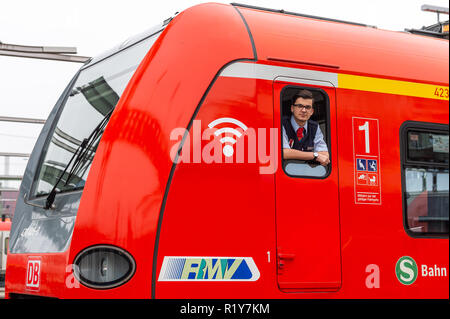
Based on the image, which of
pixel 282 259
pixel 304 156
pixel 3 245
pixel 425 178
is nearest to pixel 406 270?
pixel 425 178

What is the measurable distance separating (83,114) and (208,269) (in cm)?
197

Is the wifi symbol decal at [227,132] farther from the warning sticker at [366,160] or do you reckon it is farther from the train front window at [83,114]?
the warning sticker at [366,160]

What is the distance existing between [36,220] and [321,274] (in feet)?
8.14

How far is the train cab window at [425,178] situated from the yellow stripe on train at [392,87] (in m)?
0.29

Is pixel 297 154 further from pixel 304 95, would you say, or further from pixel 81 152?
pixel 81 152

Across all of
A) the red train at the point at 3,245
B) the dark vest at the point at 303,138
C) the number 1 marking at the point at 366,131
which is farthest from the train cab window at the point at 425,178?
the red train at the point at 3,245

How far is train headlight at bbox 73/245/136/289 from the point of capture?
4914 mm

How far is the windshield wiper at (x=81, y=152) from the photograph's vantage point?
5.57m

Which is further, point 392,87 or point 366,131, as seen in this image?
point 392,87

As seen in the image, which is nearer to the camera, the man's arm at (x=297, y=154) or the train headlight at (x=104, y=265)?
the train headlight at (x=104, y=265)

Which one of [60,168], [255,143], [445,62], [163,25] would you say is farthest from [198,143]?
[445,62]

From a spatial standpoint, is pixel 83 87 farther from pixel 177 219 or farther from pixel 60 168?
pixel 177 219

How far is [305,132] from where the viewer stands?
5637mm

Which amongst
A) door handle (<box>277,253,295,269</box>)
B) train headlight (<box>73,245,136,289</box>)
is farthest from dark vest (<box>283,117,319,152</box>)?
train headlight (<box>73,245,136,289</box>)
